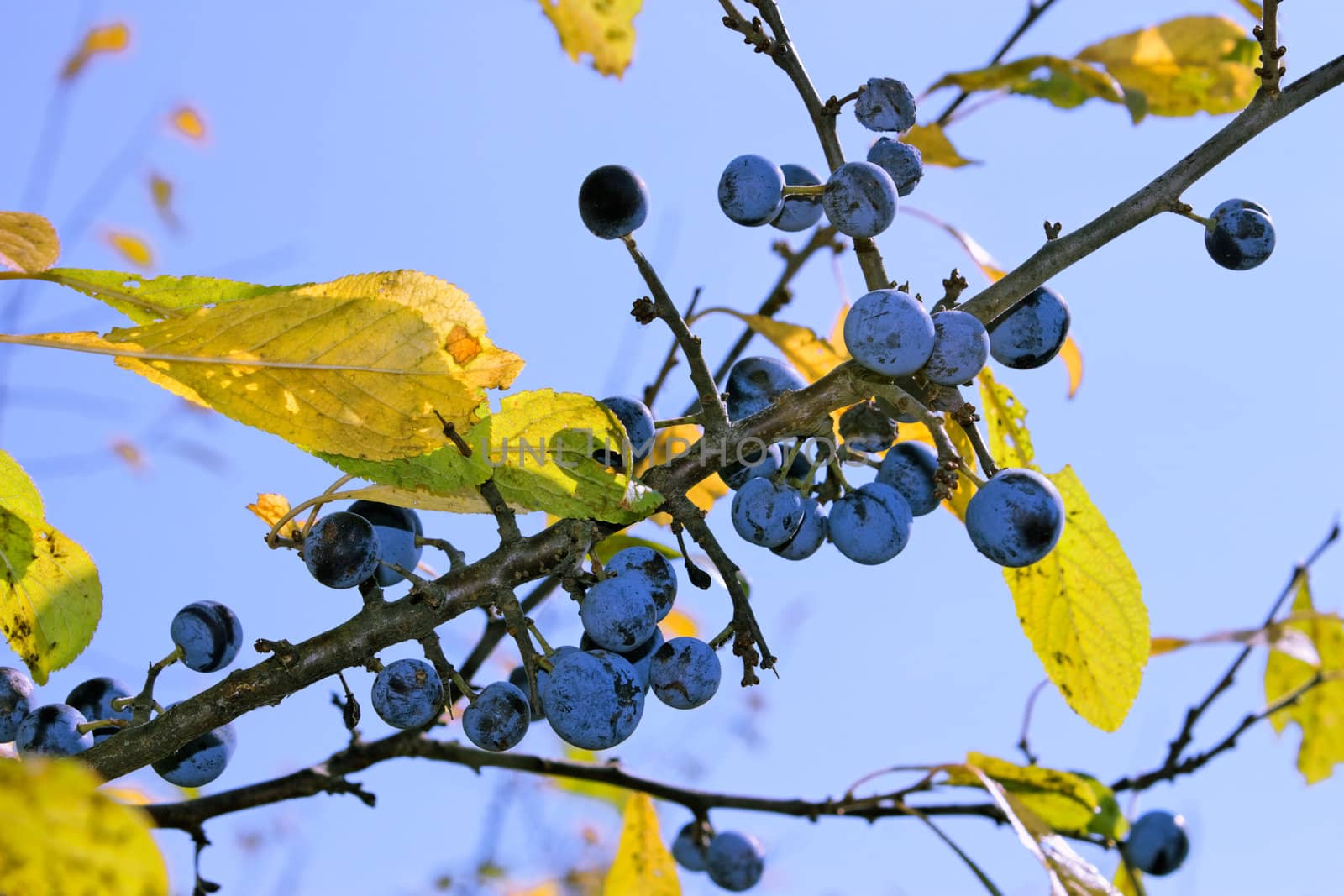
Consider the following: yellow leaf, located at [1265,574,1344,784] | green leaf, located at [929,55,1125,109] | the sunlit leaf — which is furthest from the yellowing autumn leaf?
yellow leaf, located at [1265,574,1344,784]

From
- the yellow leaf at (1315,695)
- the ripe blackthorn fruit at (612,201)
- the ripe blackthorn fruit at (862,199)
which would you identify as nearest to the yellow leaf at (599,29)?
the ripe blackthorn fruit at (612,201)

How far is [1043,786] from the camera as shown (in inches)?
71.2

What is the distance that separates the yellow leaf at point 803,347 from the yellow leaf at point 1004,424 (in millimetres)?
330

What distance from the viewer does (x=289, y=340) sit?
3.22 ft

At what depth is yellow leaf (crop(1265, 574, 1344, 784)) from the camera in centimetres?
225

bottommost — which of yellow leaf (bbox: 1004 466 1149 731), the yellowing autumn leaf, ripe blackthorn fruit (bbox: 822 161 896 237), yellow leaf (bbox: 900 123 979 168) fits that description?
the yellowing autumn leaf

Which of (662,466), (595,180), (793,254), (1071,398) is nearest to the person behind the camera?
(662,466)

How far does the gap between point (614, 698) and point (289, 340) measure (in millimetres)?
445

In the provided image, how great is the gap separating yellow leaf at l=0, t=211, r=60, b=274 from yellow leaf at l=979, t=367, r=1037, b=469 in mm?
1094

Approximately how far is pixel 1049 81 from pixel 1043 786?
1.19m

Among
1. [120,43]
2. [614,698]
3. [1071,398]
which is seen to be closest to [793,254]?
[1071,398]

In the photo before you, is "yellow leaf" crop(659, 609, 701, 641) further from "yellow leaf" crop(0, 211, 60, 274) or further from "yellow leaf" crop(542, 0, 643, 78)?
"yellow leaf" crop(0, 211, 60, 274)

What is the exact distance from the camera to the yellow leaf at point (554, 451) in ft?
3.44

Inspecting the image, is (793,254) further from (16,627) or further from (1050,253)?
(16,627)
